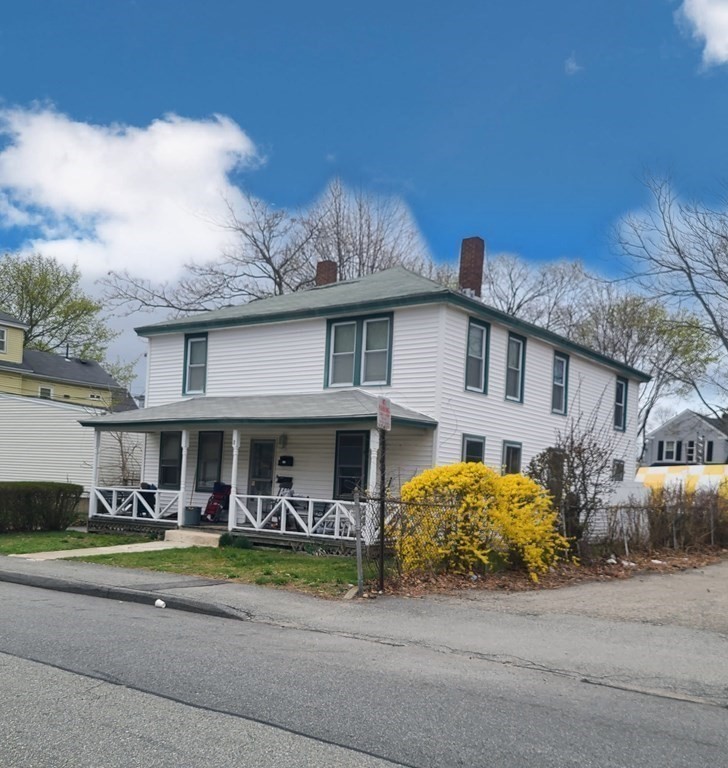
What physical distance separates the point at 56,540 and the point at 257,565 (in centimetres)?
607

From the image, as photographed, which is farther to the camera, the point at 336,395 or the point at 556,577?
the point at 336,395

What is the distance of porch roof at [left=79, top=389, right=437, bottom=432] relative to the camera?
1733 cm

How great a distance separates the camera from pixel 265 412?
1861 centimetres

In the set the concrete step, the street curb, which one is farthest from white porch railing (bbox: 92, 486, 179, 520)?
the street curb

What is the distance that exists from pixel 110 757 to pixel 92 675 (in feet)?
6.49

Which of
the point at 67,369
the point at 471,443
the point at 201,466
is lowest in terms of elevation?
the point at 201,466

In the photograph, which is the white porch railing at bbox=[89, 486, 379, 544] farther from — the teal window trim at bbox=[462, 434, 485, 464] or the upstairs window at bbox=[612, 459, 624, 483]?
the upstairs window at bbox=[612, 459, 624, 483]

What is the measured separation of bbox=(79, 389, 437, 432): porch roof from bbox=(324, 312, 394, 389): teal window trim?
31cm

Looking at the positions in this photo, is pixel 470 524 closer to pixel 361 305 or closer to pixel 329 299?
pixel 361 305

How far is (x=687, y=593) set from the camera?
1259cm

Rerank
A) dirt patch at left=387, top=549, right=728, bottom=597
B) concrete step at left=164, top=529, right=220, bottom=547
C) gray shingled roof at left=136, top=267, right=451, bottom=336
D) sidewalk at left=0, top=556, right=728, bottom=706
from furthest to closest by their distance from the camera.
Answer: gray shingled roof at left=136, top=267, right=451, bottom=336, concrete step at left=164, top=529, right=220, bottom=547, dirt patch at left=387, top=549, right=728, bottom=597, sidewalk at left=0, top=556, right=728, bottom=706

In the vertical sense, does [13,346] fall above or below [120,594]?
above

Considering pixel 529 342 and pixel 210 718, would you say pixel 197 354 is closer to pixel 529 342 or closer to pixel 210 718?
pixel 529 342

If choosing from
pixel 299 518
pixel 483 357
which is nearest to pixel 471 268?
pixel 483 357
